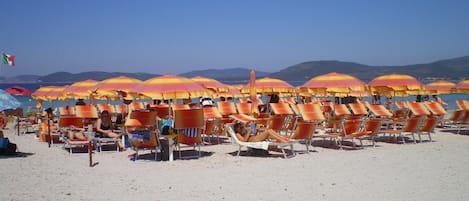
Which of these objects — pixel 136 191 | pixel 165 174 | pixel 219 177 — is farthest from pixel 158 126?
pixel 136 191

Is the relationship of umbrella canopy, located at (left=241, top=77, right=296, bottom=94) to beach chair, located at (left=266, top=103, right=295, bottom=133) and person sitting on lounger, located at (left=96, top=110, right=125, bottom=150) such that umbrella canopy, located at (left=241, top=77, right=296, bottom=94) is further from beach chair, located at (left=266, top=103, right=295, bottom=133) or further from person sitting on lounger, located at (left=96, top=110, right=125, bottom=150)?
person sitting on lounger, located at (left=96, top=110, right=125, bottom=150)

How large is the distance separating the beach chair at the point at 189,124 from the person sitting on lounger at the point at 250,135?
2.51 ft

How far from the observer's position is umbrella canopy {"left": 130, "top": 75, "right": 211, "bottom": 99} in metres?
8.45

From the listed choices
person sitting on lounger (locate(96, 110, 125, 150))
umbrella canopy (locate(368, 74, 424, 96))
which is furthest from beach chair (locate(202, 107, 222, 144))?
umbrella canopy (locate(368, 74, 424, 96))

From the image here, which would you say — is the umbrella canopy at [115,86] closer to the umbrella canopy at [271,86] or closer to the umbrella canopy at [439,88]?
the umbrella canopy at [271,86]

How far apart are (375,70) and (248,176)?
14723cm

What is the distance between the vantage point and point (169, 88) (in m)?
8.49

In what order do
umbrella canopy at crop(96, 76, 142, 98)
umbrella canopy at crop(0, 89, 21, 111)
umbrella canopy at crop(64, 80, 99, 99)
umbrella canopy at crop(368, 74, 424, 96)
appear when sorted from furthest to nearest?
umbrella canopy at crop(64, 80, 99, 99), umbrella canopy at crop(368, 74, 424, 96), umbrella canopy at crop(96, 76, 142, 98), umbrella canopy at crop(0, 89, 21, 111)

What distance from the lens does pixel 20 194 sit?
5586mm

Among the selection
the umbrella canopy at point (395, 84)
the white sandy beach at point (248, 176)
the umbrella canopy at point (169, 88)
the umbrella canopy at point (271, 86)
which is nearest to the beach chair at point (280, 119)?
the umbrella canopy at point (271, 86)

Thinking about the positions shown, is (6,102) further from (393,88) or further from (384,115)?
(393,88)

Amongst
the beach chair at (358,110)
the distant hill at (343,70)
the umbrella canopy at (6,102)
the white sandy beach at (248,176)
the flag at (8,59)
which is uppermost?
the distant hill at (343,70)

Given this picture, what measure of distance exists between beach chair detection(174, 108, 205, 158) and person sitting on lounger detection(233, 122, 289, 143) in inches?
30.2

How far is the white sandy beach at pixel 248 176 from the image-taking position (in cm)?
543
